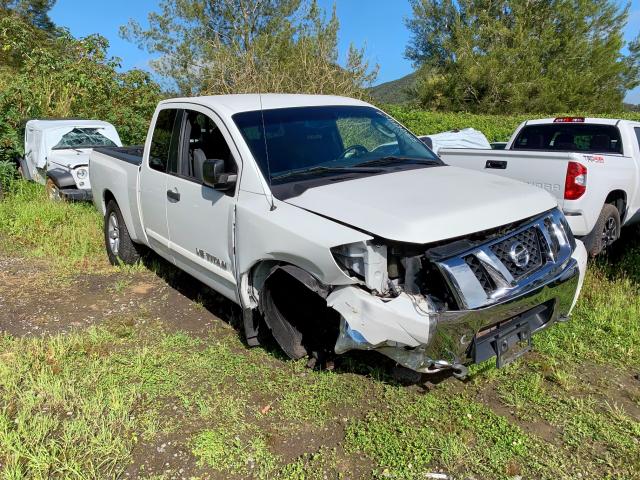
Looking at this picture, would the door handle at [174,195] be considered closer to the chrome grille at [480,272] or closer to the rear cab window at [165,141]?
the rear cab window at [165,141]

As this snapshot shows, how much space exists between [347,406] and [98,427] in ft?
4.99

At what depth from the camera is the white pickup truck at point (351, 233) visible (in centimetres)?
288

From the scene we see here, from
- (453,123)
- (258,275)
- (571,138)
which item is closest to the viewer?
(258,275)

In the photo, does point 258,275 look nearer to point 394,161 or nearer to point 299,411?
point 299,411

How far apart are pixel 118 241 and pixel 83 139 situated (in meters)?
5.96

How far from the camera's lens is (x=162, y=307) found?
5078 millimetres

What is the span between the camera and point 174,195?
177 inches

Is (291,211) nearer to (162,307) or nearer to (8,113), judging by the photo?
(162,307)

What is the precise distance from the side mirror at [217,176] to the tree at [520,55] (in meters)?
25.5

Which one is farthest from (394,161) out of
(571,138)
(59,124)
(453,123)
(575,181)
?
(453,123)

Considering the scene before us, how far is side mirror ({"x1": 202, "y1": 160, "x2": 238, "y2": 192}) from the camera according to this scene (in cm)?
365

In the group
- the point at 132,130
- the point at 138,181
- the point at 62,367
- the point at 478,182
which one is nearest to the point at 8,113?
the point at 132,130

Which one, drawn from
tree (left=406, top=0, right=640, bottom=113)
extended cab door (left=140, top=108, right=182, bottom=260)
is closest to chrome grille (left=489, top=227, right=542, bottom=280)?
extended cab door (left=140, top=108, right=182, bottom=260)

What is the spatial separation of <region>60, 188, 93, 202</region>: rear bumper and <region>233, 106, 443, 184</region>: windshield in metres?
6.70
